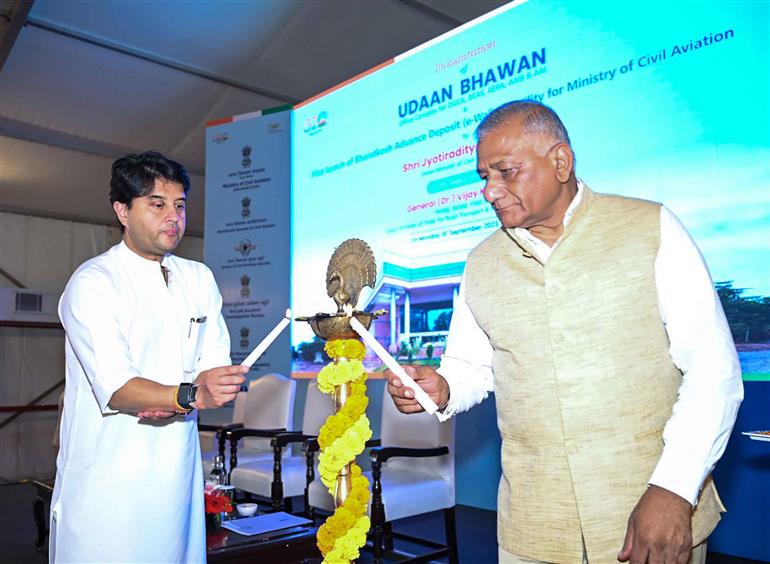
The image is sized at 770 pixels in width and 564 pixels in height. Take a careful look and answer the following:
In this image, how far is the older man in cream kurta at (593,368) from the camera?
46.9 inches

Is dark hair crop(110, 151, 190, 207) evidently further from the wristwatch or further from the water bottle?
the water bottle

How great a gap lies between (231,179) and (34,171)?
3.56 meters

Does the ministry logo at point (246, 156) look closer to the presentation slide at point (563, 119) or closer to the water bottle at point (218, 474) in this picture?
the presentation slide at point (563, 119)

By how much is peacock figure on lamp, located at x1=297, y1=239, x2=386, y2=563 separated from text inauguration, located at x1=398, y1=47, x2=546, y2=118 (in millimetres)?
2748

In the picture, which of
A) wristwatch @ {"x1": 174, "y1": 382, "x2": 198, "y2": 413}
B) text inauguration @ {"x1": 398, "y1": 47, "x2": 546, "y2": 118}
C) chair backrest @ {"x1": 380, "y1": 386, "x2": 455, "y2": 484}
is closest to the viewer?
wristwatch @ {"x1": 174, "y1": 382, "x2": 198, "y2": 413}

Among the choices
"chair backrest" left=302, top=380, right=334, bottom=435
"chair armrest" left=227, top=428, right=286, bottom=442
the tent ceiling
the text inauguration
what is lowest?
"chair armrest" left=227, top=428, right=286, bottom=442

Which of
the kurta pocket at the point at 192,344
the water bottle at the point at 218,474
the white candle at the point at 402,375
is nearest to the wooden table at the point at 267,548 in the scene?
the water bottle at the point at 218,474

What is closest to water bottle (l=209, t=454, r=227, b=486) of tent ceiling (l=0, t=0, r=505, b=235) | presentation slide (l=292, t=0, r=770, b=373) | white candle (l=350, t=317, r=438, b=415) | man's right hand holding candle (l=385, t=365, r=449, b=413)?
presentation slide (l=292, t=0, r=770, b=373)

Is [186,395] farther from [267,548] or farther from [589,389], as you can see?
[267,548]

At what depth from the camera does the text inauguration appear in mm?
3760

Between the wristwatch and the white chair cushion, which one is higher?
the wristwatch

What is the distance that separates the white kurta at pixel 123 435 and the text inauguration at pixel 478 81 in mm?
2741

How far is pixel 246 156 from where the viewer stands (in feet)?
20.3

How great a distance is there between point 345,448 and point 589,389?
0.54 meters
